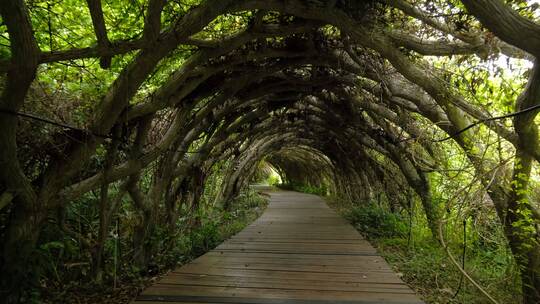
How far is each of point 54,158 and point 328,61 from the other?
9.83 ft

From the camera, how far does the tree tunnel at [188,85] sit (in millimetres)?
→ 2141

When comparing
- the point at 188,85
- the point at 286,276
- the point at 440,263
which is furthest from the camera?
the point at 440,263

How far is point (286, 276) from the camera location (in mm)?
3777

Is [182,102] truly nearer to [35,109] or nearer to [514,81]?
[35,109]

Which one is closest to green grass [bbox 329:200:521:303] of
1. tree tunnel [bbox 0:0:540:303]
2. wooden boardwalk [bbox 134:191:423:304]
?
wooden boardwalk [bbox 134:191:423:304]

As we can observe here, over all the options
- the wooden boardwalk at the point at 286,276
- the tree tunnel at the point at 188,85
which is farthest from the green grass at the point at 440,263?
the tree tunnel at the point at 188,85

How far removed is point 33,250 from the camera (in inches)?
93.8

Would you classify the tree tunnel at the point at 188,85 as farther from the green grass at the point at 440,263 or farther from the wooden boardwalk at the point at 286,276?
the wooden boardwalk at the point at 286,276

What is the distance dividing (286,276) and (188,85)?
231cm

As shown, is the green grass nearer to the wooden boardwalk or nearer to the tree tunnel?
the wooden boardwalk

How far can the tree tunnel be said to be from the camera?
2.14 metres

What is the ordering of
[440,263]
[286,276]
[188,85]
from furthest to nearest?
[440,263]
[286,276]
[188,85]

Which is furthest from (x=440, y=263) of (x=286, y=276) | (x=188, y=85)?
(x=188, y=85)

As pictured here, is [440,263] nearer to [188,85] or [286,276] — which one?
[286,276]
